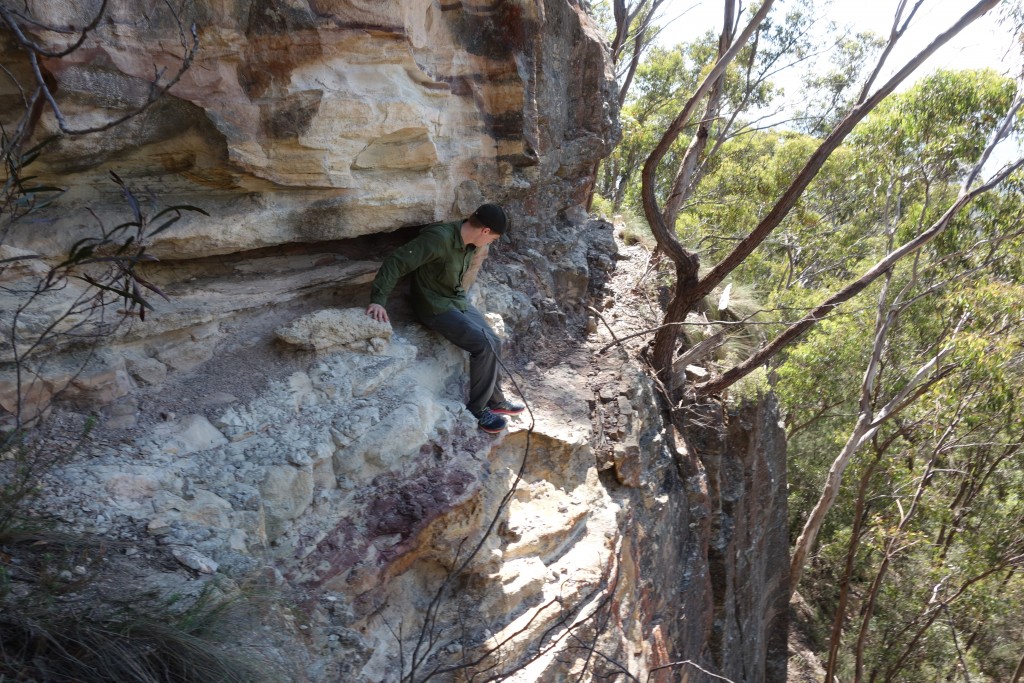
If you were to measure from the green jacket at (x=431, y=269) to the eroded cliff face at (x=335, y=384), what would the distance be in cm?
23

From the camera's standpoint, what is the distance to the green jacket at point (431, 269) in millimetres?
4414

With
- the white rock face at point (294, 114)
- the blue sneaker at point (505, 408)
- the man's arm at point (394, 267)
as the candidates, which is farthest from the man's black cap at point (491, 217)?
the blue sneaker at point (505, 408)

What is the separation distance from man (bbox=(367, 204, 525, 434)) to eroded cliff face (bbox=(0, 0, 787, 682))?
0.51 ft

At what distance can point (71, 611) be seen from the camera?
2420mm

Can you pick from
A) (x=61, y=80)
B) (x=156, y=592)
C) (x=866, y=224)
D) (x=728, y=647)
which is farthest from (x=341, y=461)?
(x=866, y=224)

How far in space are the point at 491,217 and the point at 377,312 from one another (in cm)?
90

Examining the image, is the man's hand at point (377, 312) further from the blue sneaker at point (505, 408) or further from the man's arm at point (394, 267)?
the blue sneaker at point (505, 408)

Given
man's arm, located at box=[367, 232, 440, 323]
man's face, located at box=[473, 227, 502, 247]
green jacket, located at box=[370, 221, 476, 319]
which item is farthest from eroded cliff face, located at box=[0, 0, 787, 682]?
man's face, located at box=[473, 227, 502, 247]

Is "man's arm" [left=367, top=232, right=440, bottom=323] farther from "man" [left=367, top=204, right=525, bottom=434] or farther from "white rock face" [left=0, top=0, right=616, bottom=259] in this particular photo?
"white rock face" [left=0, top=0, right=616, bottom=259]

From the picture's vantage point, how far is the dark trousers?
4.68 m

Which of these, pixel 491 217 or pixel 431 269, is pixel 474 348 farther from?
pixel 491 217

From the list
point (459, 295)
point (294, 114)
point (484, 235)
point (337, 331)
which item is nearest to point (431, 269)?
point (459, 295)

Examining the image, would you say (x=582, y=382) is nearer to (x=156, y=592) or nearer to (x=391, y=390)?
(x=391, y=390)

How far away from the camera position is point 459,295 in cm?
482
